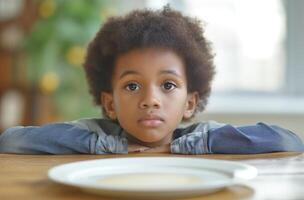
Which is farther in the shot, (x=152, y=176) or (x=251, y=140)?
(x=251, y=140)

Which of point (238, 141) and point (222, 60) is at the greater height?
point (222, 60)

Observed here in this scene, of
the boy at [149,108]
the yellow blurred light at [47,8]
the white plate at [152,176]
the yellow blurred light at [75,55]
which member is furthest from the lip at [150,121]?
the yellow blurred light at [47,8]

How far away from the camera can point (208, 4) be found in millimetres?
3152

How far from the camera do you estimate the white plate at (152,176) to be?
0.64m

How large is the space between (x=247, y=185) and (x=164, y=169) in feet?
0.37

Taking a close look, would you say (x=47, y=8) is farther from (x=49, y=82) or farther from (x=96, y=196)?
(x=96, y=196)

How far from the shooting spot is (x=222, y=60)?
3.17 metres

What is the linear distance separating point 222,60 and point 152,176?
246cm

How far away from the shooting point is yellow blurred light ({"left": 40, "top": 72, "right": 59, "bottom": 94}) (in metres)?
2.84

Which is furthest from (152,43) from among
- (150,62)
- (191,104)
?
(191,104)

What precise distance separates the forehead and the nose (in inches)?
1.2

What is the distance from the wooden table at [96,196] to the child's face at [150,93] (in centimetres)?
8

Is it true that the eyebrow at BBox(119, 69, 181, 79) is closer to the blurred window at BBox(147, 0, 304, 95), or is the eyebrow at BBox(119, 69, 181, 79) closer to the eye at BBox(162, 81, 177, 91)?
the eye at BBox(162, 81, 177, 91)

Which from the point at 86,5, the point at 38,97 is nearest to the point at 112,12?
the point at 86,5
